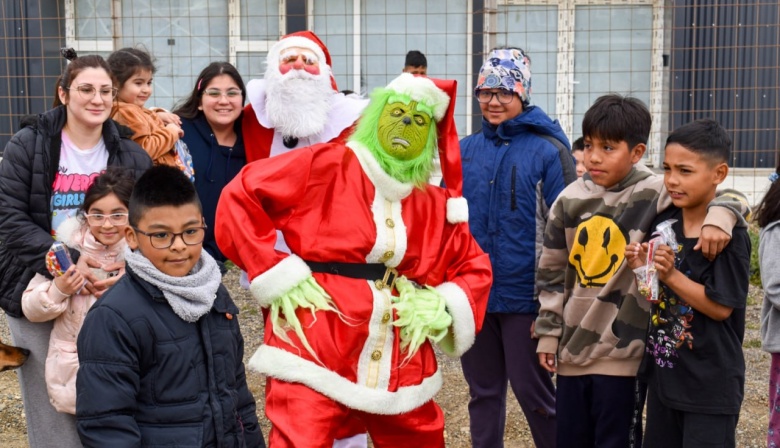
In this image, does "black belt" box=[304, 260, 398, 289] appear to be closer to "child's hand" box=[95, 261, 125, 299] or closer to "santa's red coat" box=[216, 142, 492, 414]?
"santa's red coat" box=[216, 142, 492, 414]

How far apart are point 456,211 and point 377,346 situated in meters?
0.61

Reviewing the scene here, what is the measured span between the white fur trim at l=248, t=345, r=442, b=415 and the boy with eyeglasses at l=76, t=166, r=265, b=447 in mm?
238

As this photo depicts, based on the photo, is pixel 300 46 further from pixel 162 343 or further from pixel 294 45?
pixel 162 343

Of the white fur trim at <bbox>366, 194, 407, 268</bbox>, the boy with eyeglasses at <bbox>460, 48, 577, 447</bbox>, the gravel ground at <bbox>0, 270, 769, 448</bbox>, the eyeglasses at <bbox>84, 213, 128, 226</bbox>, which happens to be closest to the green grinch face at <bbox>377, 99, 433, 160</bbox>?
the white fur trim at <bbox>366, 194, 407, 268</bbox>

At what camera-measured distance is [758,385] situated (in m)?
5.73

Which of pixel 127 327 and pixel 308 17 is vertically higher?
pixel 308 17

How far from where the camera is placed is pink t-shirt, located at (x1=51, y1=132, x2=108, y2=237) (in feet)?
11.8

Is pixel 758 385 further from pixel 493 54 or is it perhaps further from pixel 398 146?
pixel 398 146

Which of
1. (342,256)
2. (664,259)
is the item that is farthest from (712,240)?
(342,256)

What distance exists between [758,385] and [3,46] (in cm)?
780

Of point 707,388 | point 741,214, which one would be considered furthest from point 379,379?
point 741,214

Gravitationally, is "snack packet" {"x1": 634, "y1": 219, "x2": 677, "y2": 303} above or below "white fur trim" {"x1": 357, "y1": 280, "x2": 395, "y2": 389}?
above

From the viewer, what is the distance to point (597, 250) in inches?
138

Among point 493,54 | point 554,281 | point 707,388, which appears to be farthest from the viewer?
point 493,54
